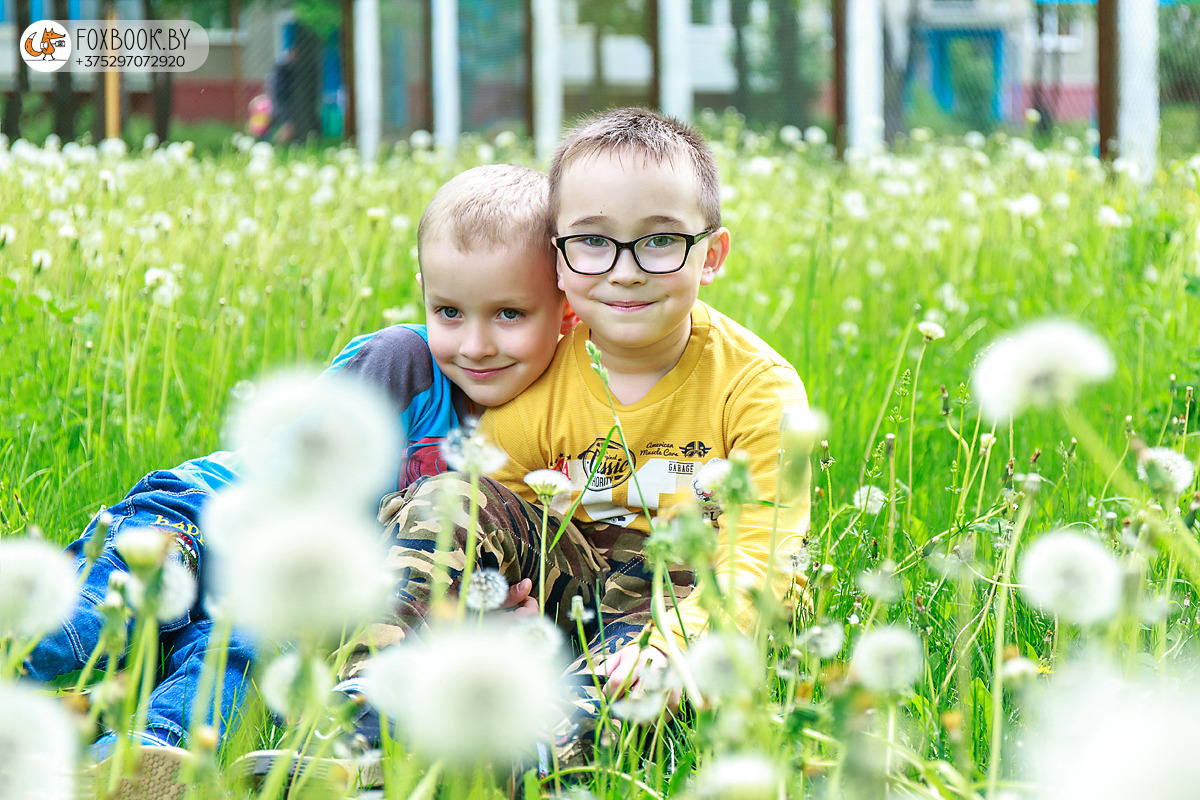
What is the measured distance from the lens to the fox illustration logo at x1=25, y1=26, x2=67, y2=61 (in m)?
4.73

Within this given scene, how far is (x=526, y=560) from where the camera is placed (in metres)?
1.67

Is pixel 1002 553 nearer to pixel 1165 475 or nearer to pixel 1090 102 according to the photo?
pixel 1165 475

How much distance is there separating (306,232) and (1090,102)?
10245 millimetres

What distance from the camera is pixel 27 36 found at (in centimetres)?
473

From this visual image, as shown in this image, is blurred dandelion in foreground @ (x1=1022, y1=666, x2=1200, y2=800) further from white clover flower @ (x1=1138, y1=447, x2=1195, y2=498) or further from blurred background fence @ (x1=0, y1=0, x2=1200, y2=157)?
blurred background fence @ (x1=0, y1=0, x2=1200, y2=157)

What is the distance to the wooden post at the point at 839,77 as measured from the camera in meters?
7.49

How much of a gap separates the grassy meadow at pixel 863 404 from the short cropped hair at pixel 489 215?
481mm

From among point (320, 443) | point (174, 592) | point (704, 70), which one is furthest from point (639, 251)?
point (704, 70)

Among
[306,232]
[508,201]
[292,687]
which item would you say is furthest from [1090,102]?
[292,687]

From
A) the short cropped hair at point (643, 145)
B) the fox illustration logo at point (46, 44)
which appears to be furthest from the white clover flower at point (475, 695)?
the fox illustration logo at point (46, 44)

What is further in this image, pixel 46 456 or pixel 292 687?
pixel 46 456

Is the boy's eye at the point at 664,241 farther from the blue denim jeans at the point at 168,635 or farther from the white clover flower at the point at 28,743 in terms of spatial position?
the white clover flower at the point at 28,743

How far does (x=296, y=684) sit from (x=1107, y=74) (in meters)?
6.04

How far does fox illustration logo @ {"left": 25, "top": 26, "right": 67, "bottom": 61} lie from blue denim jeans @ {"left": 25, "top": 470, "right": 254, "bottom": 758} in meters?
3.64
